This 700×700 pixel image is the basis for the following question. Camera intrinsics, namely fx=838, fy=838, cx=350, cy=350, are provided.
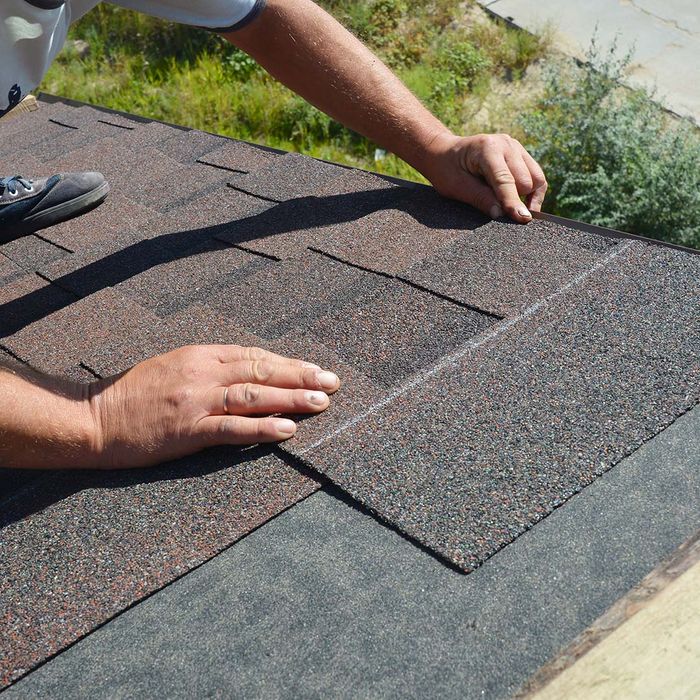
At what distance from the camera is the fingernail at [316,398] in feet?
5.64

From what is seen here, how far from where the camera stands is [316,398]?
1.73 meters

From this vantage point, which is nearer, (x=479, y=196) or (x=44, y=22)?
(x=44, y=22)

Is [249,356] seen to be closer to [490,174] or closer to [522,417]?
[522,417]

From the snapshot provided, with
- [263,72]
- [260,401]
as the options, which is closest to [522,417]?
[260,401]

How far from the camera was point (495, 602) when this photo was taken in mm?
1268

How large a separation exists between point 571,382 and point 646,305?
1.14 ft

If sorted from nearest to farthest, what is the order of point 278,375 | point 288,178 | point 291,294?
point 278,375
point 291,294
point 288,178

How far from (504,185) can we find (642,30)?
22.5ft

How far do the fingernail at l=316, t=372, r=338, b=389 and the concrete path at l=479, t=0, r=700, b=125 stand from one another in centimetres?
646

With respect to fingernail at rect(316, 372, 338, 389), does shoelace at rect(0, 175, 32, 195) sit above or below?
below

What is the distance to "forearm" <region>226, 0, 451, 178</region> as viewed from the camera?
2.61m

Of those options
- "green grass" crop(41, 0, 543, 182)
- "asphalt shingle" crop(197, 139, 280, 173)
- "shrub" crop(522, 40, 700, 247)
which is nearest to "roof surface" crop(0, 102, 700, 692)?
"asphalt shingle" crop(197, 139, 280, 173)

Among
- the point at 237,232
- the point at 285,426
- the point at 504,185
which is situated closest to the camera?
the point at 285,426

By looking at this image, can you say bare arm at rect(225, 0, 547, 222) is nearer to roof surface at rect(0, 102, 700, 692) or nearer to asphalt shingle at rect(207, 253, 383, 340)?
roof surface at rect(0, 102, 700, 692)
